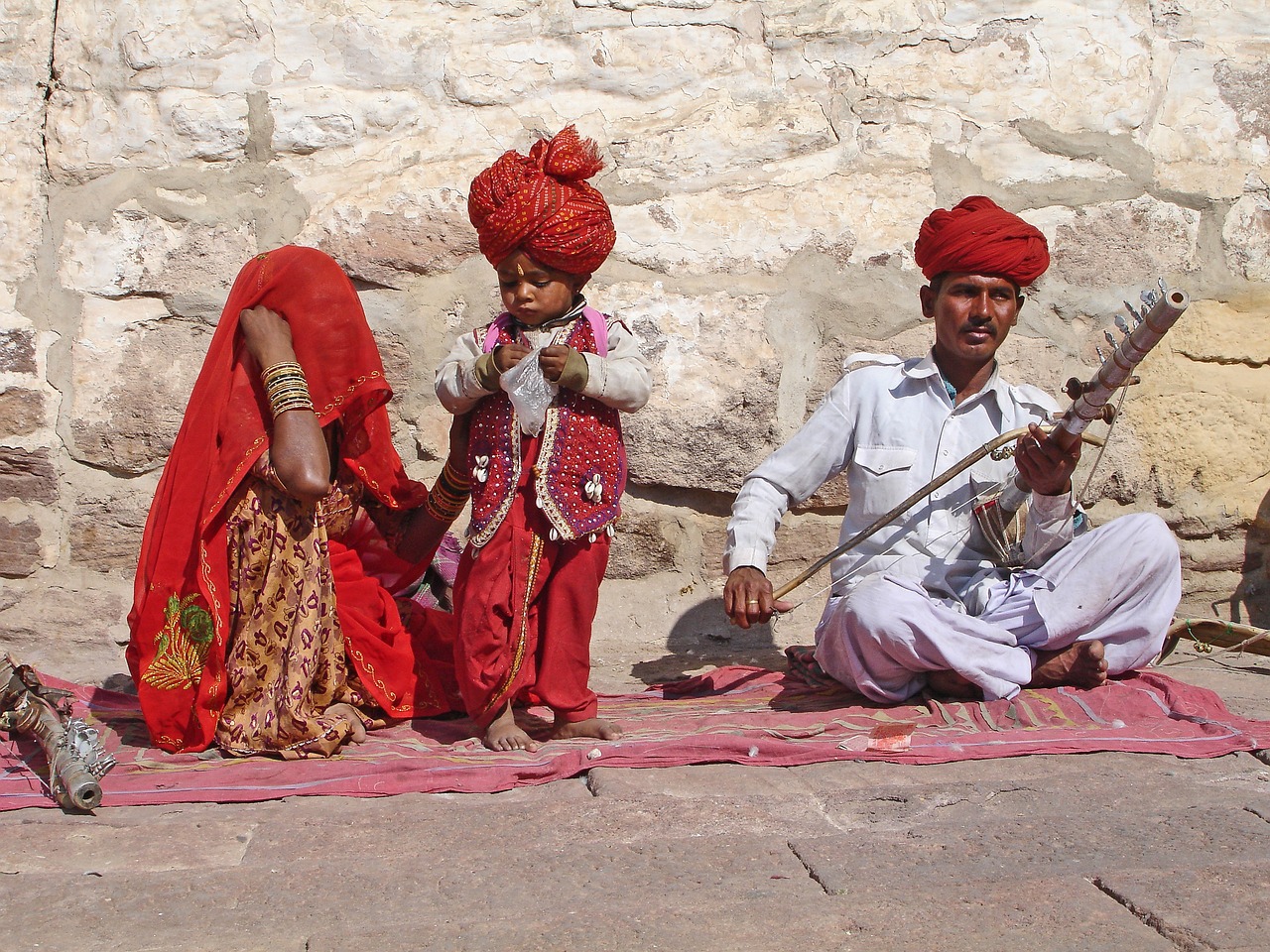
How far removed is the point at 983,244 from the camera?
3.43 meters

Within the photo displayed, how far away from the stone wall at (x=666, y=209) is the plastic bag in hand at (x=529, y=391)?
36.0 inches

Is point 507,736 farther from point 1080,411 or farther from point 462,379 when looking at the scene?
point 1080,411

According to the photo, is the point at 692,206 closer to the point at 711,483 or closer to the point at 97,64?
the point at 711,483

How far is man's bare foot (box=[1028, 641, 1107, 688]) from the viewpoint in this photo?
3.30 m

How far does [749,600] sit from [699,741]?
1.44 feet

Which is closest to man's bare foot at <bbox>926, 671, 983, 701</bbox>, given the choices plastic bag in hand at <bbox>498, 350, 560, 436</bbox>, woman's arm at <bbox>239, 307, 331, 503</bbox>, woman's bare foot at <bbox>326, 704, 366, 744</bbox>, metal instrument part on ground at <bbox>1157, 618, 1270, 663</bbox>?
metal instrument part on ground at <bbox>1157, 618, 1270, 663</bbox>

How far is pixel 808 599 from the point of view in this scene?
4039 millimetres

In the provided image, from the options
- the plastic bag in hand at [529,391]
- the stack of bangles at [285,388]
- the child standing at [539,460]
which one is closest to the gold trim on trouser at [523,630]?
Result: the child standing at [539,460]

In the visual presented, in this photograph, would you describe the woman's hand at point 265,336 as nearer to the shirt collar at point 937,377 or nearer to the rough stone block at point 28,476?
the rough stone block at point 28,476

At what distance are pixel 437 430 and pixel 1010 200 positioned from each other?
191 cm

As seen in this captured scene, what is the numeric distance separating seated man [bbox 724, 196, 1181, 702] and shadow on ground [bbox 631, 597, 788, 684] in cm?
45

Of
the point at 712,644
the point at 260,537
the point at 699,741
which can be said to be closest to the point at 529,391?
the point at 260,537

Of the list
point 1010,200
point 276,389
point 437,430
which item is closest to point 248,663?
point 276,389

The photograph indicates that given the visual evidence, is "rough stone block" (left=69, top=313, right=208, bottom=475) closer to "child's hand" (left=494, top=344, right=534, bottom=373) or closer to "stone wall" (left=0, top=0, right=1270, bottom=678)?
"stone wall" (left=0, top=0, right=1270, bottom=678)
